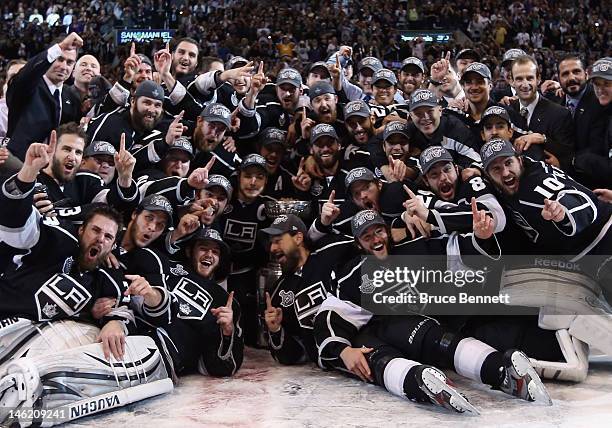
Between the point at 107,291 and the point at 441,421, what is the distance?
2.02 meters

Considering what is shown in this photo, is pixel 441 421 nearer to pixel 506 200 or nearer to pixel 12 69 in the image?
pixel 506 200

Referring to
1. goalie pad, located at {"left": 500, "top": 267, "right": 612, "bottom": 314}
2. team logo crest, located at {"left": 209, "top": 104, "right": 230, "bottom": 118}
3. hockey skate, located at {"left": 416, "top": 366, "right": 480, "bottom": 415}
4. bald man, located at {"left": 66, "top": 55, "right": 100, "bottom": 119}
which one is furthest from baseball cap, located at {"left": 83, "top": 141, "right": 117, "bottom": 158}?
goalie pad, located at {"left": 500, "top": 267, "right": 612, "bottom": 314}

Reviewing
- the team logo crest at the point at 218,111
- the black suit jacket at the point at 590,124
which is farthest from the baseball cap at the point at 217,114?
the black suit jacket at the point at 590,124

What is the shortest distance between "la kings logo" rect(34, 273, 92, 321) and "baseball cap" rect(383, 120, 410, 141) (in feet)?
8.87

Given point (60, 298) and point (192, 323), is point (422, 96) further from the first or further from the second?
point (60, 298)

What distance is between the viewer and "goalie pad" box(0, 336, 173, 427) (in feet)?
11.0

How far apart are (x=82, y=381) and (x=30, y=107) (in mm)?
2619

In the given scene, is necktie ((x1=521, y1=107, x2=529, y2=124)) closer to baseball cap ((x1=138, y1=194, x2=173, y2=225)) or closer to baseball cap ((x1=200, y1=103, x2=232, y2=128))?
baseball cap ((x1=200, y1=103, x2=232, y2=128))

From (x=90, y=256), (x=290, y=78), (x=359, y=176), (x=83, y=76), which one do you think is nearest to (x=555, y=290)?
(x=359, y=176)

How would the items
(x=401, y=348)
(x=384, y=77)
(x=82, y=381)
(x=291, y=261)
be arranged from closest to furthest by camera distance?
(x=82, y=381)
(x=401, y=348)
(x=291, y=261)
(x=384, y=77)

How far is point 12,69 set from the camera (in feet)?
22.5

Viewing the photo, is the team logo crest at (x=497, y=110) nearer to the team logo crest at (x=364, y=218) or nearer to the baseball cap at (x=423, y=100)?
the baseball cap at (x=423, y=100)

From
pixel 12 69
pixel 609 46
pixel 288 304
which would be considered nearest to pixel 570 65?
pixel 288 304

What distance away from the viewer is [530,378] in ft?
12.3
